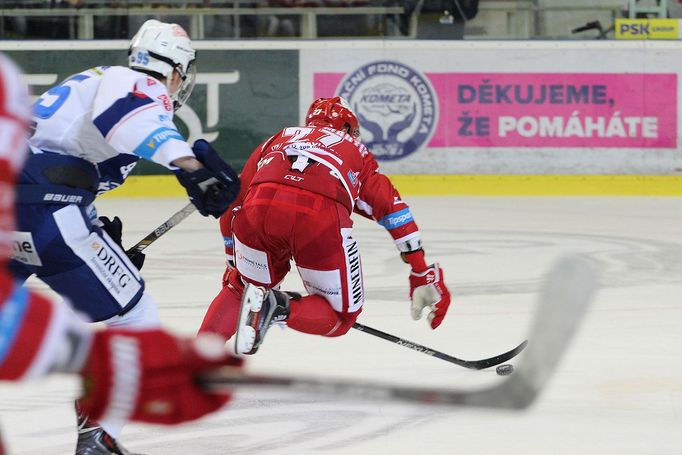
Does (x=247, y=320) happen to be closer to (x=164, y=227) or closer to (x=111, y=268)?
(x=164, y=227)

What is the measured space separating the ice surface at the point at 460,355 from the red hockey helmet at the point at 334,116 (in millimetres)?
763

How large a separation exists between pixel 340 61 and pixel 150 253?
3319 millimetres

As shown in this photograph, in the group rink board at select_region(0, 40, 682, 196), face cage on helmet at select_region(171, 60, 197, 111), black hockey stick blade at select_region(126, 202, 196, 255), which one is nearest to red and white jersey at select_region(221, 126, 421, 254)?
black hockey stick blade at select_region(126, 202, 196, 255)

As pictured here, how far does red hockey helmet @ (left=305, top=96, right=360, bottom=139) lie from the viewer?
4.20 metres

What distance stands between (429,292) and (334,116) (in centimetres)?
64

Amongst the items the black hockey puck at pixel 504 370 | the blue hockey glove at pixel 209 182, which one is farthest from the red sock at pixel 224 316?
the blue hockey glove at pixel 209 182

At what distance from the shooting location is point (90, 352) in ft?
5.16

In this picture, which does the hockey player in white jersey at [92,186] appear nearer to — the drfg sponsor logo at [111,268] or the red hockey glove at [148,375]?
the drfg sponsor logo at [111,268]

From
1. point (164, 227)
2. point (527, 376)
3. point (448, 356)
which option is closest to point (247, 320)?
point (164, 227)

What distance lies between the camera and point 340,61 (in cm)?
970

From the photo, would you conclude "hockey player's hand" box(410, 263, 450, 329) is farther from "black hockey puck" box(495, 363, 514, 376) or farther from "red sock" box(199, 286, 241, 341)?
"red sock" box(199, 286, 241, 341)

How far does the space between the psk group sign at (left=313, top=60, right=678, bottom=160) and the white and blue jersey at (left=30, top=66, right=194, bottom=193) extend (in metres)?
6.65

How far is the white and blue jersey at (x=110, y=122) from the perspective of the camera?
2.72 m

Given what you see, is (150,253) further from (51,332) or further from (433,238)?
(51,332)
